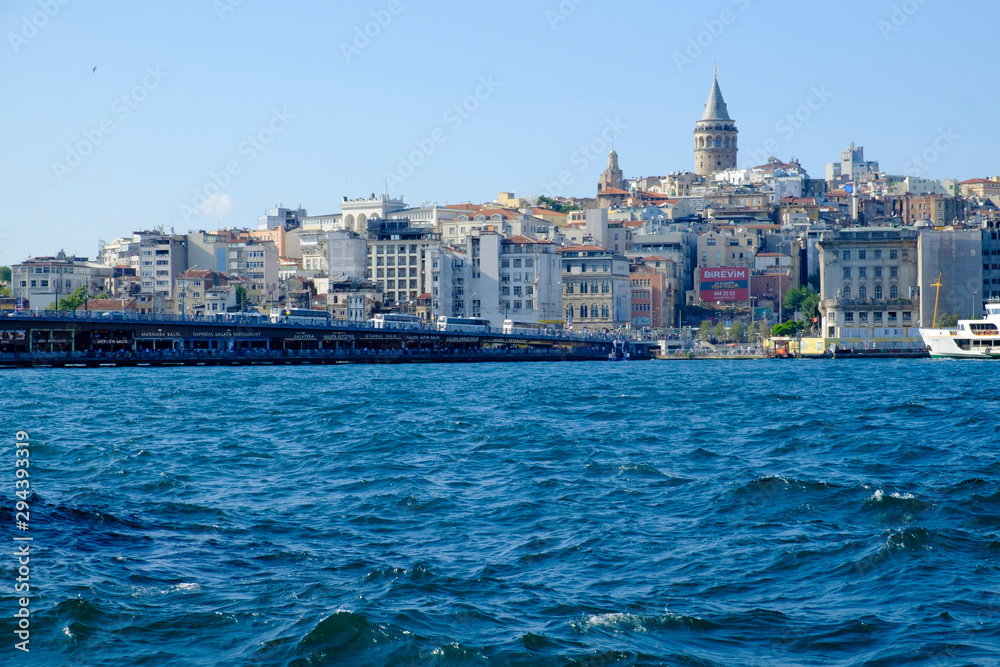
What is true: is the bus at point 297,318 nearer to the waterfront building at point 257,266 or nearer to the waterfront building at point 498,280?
the waterfront building at point 498,280

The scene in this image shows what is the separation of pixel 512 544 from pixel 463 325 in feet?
291

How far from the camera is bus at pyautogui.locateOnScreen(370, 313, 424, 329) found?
9981 cm

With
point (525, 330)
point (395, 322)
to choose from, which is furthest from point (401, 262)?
point (395, 322)

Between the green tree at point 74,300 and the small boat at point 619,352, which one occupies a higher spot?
the green tree at point 74,300

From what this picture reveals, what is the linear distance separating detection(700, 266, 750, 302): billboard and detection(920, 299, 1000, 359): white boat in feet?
129

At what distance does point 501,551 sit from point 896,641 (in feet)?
17.3

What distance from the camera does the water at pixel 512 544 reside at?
1170 cm

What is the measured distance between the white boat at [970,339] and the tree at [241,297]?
216 feet

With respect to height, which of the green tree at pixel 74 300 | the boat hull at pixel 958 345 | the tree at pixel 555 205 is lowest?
the boat hull at pixel 958 345

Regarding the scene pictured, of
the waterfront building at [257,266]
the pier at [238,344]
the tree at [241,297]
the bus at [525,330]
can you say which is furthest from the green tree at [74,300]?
the bus at [525,330]

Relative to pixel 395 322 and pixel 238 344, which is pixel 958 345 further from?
pixel 238 344

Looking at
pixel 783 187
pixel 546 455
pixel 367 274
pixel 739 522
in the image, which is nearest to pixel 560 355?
pixel 367 274

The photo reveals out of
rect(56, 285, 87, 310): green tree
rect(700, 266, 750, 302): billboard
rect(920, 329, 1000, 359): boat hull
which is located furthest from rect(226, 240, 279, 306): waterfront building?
rect(920, 329, 1000, 359): boat hull

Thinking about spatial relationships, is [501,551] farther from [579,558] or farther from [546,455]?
[546,455]
